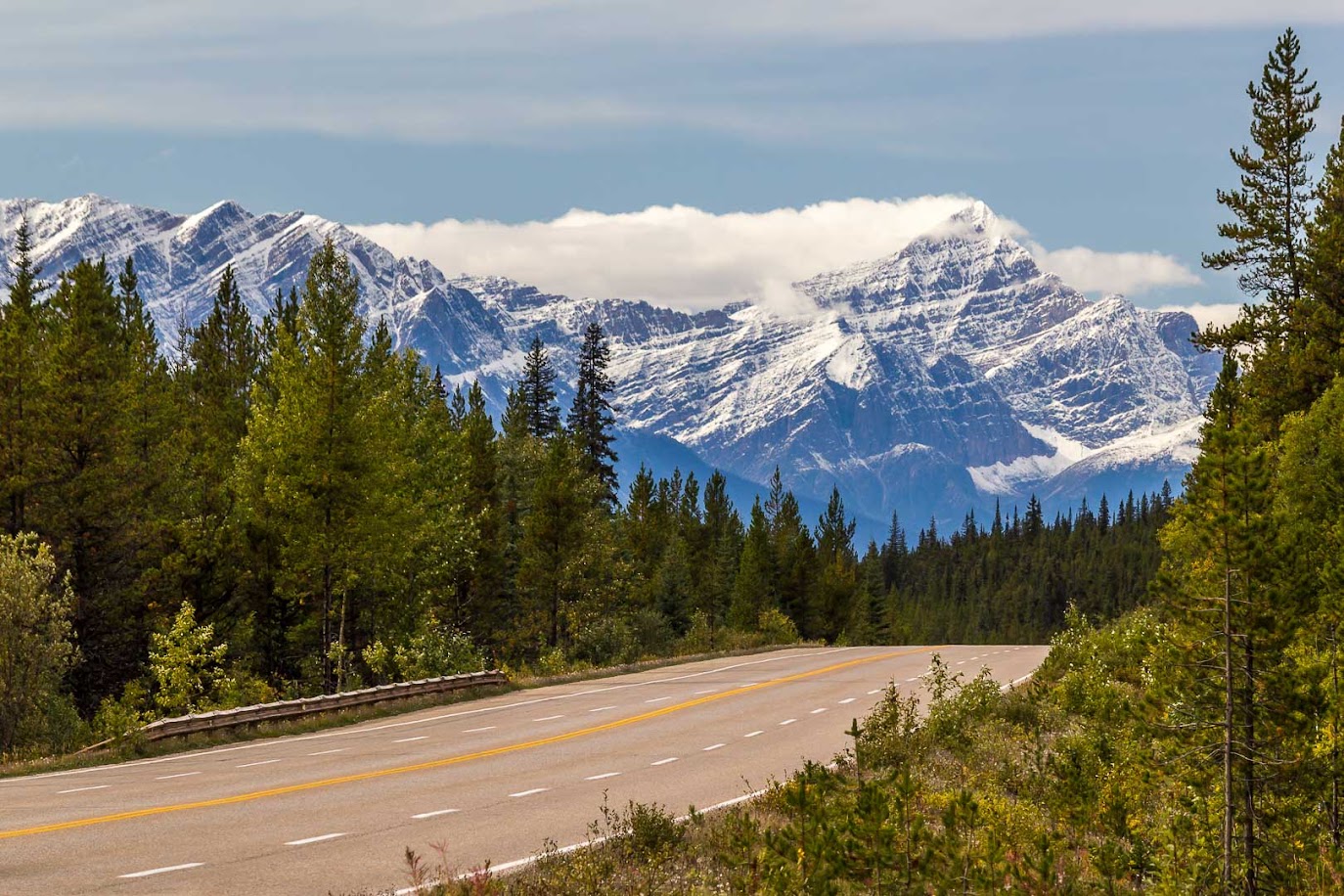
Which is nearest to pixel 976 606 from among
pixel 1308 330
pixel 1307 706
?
pixel 1308 330

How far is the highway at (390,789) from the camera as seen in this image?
1177 cm

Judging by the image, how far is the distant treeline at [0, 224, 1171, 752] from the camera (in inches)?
1312

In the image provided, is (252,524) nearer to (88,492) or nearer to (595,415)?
(88,492)

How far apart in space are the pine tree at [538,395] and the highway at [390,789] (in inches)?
2127

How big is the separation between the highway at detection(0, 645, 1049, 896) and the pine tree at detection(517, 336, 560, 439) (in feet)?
177

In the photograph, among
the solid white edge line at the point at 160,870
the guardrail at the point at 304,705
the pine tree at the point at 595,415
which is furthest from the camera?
the pine tree at the point at 595,415

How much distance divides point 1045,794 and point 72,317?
3178cm

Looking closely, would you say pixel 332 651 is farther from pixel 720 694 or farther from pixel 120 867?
pixel 120 867

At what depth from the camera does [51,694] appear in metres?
29.0

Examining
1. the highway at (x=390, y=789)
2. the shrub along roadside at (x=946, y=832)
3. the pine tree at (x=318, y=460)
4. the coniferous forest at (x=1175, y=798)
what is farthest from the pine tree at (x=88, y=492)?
the coniferous forest at (x=1175, y=798)

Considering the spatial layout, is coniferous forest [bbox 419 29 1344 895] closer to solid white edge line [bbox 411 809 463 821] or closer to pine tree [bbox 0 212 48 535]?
solid white edge line [bbox 411 809 463 821]

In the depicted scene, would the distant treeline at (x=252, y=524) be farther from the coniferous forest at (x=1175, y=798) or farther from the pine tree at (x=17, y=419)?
the coniferous forest at (x=1175, y=798)

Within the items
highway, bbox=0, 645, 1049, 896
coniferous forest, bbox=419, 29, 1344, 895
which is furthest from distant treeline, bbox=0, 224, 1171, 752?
coniferous forest, bbox=419, 29, 1344, 895

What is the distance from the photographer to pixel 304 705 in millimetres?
25844
